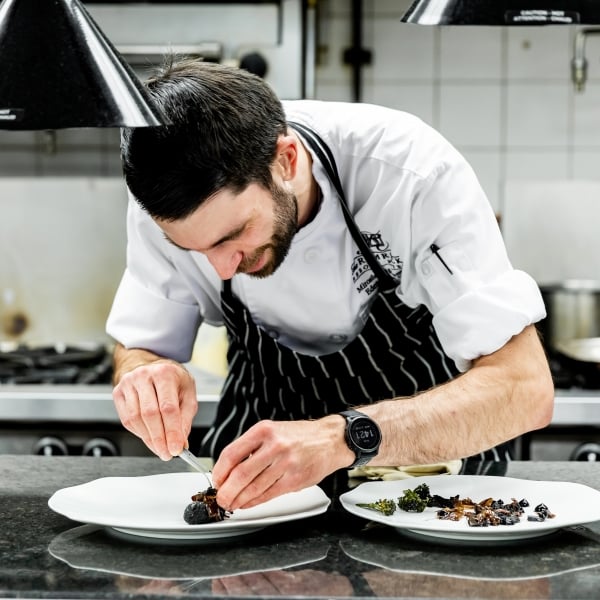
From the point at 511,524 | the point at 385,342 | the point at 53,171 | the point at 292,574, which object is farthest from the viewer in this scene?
the point at 53,171

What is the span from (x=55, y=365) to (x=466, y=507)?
78.6 inches

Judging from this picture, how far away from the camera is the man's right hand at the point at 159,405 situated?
1.56m

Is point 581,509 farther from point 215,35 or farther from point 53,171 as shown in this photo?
point 53,171

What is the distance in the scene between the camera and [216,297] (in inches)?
80.8

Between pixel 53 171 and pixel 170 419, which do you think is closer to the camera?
pixel 170 419

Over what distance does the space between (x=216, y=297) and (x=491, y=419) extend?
0.71m

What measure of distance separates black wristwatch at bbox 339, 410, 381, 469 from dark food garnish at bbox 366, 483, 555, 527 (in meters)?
0.07

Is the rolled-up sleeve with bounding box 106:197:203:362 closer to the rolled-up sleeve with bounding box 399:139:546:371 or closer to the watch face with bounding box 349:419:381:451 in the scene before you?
the rolled-up sleeve with bounding box 399:139:546:371

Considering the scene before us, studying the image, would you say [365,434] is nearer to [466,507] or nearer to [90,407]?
[466,507]

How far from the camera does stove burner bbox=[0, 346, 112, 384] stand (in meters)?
2.92

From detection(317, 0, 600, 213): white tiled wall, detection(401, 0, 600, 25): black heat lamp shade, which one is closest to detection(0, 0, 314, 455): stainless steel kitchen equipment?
detection(317, 0, 600, 213): white tiled wall

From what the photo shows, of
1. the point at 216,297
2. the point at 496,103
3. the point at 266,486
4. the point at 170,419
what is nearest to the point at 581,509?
the point at 266,486

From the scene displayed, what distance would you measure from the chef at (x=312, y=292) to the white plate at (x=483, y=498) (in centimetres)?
5

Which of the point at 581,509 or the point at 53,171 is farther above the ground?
the point at 53,171
